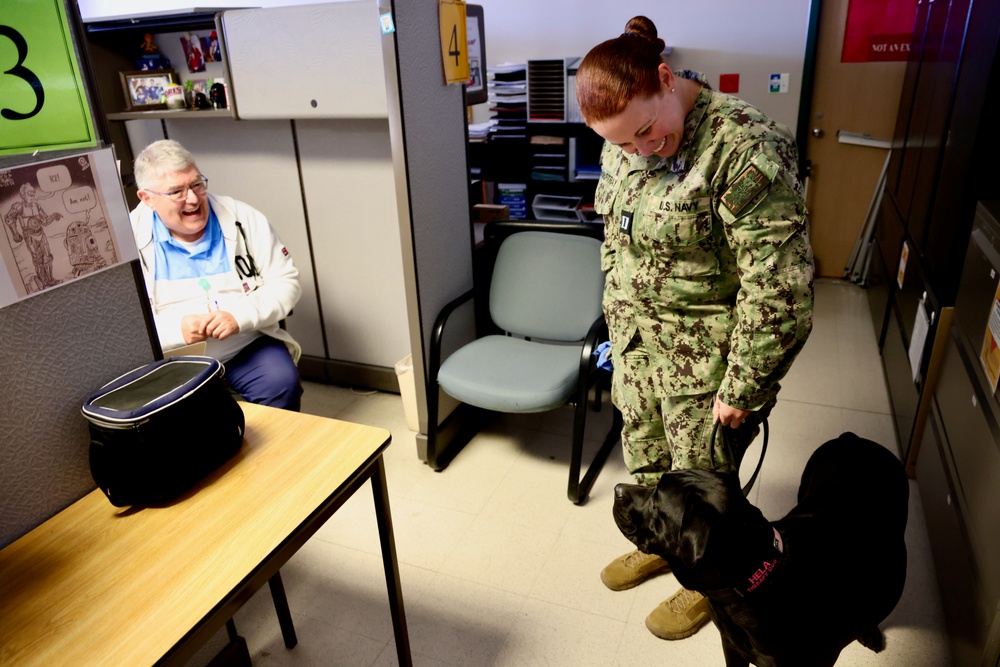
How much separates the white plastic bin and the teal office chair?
136 millimetres

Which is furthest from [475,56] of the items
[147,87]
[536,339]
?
[147,87]

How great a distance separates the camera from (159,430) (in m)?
1.08

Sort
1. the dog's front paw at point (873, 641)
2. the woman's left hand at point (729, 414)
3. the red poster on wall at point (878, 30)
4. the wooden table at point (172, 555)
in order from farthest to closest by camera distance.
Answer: the red poster on wall at point (878, 30) → the dog's front paw at point (873, 641) → the woman's left hand at point (729, 414) → the wooden table at point (172, 555)

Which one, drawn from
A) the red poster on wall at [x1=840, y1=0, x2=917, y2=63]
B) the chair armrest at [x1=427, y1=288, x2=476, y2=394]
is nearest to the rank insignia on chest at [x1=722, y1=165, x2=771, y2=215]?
the chair armrest at [x1=427, y1=288, x2=476, y2=394]

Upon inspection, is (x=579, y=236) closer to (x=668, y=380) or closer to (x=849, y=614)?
(x=668, y=380)

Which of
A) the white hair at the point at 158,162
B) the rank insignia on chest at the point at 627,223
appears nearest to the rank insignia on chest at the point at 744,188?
the rank insignia on chest at the point at 627,223

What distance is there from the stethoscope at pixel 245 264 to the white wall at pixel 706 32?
2794 millimetres

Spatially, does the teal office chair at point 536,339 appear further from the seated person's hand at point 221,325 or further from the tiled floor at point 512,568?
the seated person's hand at point 221,325

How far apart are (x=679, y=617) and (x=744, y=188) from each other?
112 cm

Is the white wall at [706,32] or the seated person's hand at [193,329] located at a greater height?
the white wall at [706,32]

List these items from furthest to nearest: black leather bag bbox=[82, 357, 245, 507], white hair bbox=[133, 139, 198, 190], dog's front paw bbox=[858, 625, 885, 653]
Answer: white hair bbox=[133, 139, 198, 190]
dog's front paw bbox=[858, 625, 885, 653]
black leather bag bbox=[82, 357, 245, 507]

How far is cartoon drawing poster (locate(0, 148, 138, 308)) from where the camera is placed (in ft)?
3.14

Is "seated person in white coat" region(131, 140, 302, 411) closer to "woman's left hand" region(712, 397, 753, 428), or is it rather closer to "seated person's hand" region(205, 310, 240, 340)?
"seated person's hand" region(205, 310, 240, 340)

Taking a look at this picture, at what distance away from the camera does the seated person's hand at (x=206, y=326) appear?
2.08 m
